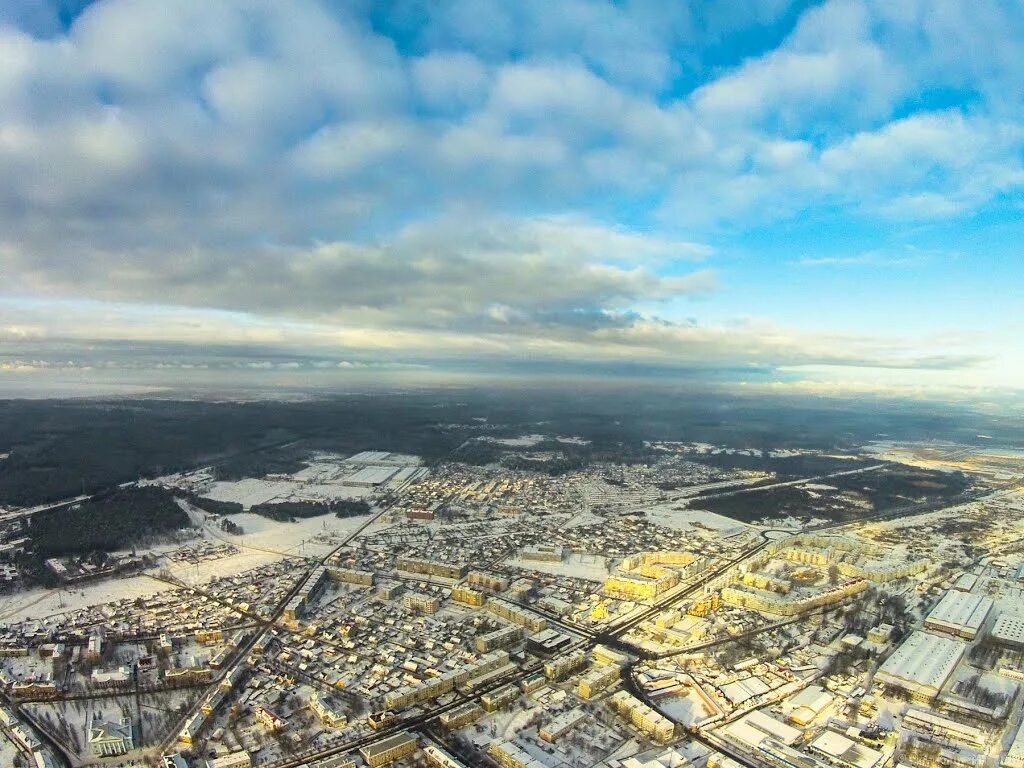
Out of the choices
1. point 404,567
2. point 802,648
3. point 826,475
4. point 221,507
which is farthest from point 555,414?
point 802,648

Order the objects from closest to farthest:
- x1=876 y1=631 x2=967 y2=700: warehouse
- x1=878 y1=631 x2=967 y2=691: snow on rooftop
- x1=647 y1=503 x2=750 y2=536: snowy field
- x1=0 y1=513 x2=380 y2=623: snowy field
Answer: x1=876 y1=631 x2=967 y2=700: warehouse, x1=878 y1=631 x2=967 y2=691: snow on rooftop, x1=0 y1=513 x2=380 y2=623: snowy field, x1=647 y1=503 x2=750 y2=536: snowy field

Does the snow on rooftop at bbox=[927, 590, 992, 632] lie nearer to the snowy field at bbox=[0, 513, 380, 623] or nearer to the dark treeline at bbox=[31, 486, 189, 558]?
the snowy field at bbox=[0, 513, 380, 623]

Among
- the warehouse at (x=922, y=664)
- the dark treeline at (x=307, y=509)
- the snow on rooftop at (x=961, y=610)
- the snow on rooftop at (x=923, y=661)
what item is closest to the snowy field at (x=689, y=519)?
the snow on rooftop at (x=961, y=610)

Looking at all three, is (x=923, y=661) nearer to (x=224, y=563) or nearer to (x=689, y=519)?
(x=689, y=519)

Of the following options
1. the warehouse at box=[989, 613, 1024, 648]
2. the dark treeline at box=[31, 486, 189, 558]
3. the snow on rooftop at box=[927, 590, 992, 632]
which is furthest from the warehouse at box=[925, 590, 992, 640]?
the dark treeline at box=[31, 486, 189, 558]

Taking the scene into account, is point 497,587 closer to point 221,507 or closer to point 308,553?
point 308,553

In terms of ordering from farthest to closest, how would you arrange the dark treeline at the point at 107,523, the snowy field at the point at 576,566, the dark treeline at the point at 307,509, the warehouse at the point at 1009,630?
the dark treeline at the point at 307,509
the dark treeline at the point at 107,523
the snowy field at the point at 576,566
the warehouse at the point at 1009,630

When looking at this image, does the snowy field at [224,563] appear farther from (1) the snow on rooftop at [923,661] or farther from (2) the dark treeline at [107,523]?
(1) the snow on rooftop at [923,661]

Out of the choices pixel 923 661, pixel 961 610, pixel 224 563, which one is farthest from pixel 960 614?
pixel 224 563

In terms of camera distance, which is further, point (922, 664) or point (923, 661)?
point (923, 661)

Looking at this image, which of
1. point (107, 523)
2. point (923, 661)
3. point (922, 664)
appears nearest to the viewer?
point (922, 664)

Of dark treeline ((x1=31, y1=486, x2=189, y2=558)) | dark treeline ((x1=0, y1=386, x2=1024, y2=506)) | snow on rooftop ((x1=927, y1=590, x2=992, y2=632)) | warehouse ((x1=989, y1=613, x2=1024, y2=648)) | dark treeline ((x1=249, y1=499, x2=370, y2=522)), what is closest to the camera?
warehouse ((x1=989, y1=613, x2=1024, y2=648))
